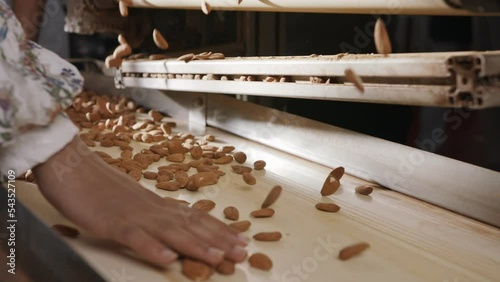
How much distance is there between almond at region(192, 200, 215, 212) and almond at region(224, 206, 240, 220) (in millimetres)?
36

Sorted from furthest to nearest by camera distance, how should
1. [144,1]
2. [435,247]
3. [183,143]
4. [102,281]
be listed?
[144,1] → [183,143] → [435,247] → [102,281]

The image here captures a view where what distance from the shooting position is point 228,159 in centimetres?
117

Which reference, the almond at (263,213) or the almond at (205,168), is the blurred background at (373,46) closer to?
the almond at (205,168)

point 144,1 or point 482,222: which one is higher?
point 144,1

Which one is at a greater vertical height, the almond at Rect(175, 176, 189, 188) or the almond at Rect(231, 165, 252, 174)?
the almond at Rect(175, 176, 189, 188)

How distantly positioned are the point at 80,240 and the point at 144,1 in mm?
882

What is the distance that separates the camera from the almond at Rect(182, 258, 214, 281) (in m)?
0.66

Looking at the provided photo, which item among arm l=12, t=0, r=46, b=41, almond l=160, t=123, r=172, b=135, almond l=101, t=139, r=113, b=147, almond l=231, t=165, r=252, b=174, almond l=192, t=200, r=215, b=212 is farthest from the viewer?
arm l=12, t=0, r=46, b=41

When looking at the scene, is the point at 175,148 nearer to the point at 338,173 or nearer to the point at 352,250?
the point at 338,173

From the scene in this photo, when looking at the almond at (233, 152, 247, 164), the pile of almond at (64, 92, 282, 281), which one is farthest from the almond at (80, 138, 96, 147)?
the almond at (233, 152, 247, 164)

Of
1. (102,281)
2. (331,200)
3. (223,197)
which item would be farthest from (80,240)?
(331,200)

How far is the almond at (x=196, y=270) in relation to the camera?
66 centimetres

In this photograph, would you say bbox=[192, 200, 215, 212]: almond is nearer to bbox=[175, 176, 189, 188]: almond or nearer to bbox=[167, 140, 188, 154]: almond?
bbox=[175, 176, 189, 188]: almond

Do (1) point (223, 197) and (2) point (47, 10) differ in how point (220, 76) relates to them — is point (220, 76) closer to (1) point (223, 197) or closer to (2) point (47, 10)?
(1) point (223, 197)
